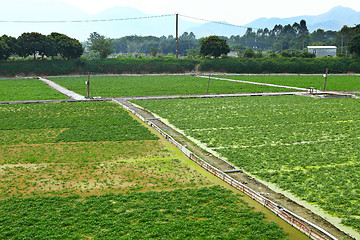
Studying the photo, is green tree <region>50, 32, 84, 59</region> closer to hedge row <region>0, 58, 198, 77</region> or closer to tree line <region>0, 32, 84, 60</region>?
tree line <region>0, 32, 84, 60</region>

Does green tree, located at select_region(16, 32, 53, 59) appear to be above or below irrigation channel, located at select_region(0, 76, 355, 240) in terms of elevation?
above

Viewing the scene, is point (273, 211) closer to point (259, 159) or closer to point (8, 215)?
point (259, 159)

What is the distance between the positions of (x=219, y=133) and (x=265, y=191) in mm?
9280

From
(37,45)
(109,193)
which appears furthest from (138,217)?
(37,45)

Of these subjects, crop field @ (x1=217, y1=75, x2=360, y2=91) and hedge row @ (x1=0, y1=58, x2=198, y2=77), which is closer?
crop field @ (x1=217, y1=75, x2=360, y2=91)

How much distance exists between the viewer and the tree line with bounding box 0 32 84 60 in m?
70.7

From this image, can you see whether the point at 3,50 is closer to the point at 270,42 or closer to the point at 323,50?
the point at 323,50

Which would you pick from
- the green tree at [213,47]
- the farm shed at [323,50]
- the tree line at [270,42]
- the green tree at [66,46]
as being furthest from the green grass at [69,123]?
the tree line at [270,42]

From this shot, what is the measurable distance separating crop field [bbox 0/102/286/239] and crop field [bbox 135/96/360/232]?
278 centimetres

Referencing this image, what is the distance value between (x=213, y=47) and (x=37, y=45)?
115 ft

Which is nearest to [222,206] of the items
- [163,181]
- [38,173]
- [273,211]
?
[273,211]

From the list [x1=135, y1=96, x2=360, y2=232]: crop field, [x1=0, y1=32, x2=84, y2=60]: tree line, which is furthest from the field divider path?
[x1=0, y1=32, x2=84, y2=60]: tree line

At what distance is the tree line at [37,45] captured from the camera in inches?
2783

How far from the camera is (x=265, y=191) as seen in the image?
46.8ft
